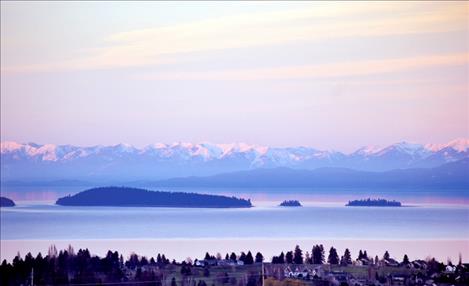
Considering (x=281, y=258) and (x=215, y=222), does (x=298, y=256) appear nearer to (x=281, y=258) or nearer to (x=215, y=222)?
(x=281, y=258)

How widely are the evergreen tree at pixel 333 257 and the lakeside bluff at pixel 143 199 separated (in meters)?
2.73

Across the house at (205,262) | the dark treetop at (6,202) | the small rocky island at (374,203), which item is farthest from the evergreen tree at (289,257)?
the dark treetop at (6,202)

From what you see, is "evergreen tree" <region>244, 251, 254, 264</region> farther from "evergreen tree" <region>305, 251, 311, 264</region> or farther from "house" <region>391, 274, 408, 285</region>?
"house" <region>391, 274, 408, 285</region>

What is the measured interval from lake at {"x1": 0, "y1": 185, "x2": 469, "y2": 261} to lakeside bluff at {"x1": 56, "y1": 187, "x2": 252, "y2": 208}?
100 millimetres

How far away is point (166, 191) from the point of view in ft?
57.0

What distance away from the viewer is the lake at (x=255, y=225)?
15719mm

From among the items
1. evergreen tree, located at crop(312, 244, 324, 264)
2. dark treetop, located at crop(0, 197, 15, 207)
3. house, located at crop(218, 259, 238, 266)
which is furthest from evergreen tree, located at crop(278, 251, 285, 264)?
dark treetop, located at crop(0, 197, 15, 207)

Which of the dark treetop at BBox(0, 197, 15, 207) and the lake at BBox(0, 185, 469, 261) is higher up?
the dark treetop at BBox(0, 197, 15, 207)

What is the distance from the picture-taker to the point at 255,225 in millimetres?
17266

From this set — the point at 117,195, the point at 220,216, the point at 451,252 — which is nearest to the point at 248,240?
the point at 220,216

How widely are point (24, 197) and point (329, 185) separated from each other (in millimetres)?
4491

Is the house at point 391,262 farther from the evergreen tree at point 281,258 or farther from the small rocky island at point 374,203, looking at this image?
the small rocky island at point 374,203

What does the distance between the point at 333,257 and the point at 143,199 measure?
395 centimetres

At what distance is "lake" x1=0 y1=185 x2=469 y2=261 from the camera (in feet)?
51.6
